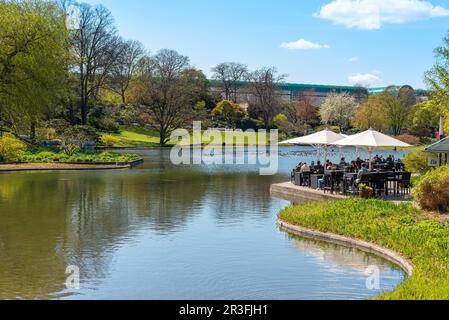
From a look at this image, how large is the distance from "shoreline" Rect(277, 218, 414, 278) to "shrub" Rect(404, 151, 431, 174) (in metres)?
11.8

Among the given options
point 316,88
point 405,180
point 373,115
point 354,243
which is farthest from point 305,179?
point 316,88

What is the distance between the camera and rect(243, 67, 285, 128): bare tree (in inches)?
3792

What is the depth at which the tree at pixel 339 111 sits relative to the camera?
100312 mm

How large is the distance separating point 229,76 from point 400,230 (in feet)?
324

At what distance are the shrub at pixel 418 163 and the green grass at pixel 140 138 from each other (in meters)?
39.2

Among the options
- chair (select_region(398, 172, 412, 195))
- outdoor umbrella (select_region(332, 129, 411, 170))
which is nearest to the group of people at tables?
outdoor umbrella (select_region(332, 129, 411, 170))

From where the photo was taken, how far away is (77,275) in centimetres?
1103

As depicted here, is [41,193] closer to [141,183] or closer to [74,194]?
[74,194]

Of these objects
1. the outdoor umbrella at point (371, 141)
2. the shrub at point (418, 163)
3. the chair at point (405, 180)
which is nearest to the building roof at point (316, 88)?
the shrub at point (418, 163)

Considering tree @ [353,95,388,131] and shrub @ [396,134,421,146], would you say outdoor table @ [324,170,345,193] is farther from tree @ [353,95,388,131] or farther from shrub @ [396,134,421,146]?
tree @ [353,95,388,131]

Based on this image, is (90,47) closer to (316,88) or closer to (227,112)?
(227,112)

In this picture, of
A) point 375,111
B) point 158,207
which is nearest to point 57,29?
point 158,207

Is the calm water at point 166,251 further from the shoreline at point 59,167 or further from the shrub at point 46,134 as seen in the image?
Result: the shrub at point 46,134

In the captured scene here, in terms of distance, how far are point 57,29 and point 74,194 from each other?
73.1 ft
